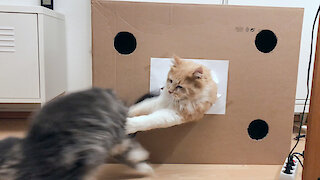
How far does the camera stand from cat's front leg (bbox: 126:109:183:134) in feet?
2.13

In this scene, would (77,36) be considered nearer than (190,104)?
No

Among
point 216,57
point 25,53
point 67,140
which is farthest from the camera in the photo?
point 25,53

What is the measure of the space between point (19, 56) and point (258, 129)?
830 mm

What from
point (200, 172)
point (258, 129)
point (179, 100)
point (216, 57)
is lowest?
point (200, 172)

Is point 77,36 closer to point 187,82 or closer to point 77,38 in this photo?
point 77,38

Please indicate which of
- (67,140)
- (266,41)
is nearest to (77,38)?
(266,41)

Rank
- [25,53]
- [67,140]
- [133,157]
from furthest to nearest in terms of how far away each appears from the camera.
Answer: [25,53]
[133,157]
[67,140]

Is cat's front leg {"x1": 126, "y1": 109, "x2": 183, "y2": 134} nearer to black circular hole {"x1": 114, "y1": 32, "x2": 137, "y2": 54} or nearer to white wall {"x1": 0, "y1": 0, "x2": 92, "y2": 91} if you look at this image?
black circular hole {"x1": 114, "y1": 32, "x2": 137, "y2": 54}

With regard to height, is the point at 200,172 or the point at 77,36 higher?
the point at 77,36

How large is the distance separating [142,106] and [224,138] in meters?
0.26

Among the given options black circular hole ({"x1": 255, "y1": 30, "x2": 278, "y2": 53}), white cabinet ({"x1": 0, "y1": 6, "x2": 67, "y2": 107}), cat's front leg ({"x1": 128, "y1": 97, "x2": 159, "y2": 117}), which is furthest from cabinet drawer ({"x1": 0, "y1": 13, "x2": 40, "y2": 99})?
black circular hole ({"x1": 255, "y1": 30, "x2": 278, "y2": 53})

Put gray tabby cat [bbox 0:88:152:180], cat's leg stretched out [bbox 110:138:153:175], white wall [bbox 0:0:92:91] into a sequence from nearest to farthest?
gray tabby cat [bbox 0:88:152:180], cat's leg stretched out [bbox 110:138:153:175], white wall [bbox 0:0:92:91]

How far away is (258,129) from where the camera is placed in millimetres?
859

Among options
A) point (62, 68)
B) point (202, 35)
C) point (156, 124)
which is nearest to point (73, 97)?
point (156, 124)
